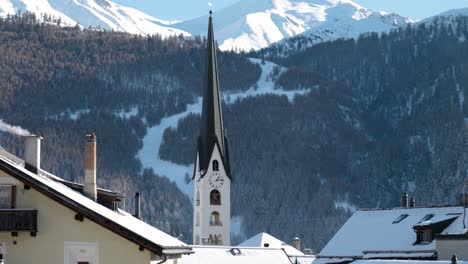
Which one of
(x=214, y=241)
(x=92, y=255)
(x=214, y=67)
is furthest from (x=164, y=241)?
(x=214, y=67)

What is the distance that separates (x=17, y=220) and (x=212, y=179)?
3913 inches

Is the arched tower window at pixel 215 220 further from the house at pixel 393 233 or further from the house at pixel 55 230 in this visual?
the house at pixel 55 230

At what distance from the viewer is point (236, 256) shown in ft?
241

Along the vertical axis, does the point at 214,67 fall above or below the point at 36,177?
above

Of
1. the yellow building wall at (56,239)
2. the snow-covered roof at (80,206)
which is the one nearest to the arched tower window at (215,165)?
the snow-covered roof at (80,206)

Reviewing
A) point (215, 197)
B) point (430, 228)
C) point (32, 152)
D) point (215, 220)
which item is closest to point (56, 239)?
point (32, 152)

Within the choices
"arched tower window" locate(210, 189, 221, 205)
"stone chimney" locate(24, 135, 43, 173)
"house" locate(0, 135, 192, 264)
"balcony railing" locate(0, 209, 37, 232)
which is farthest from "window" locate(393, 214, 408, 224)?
"balcony railing" locate(0, 209, 37, 232)

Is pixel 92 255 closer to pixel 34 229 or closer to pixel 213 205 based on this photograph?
pixel 34 229

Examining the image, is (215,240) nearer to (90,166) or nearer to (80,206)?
(90,166)

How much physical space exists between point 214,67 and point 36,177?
340 feet

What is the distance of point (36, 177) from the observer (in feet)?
120

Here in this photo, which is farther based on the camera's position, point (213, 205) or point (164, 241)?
point (213, 205)

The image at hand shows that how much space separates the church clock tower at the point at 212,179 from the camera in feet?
438

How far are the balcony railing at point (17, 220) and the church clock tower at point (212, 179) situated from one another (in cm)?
9573
